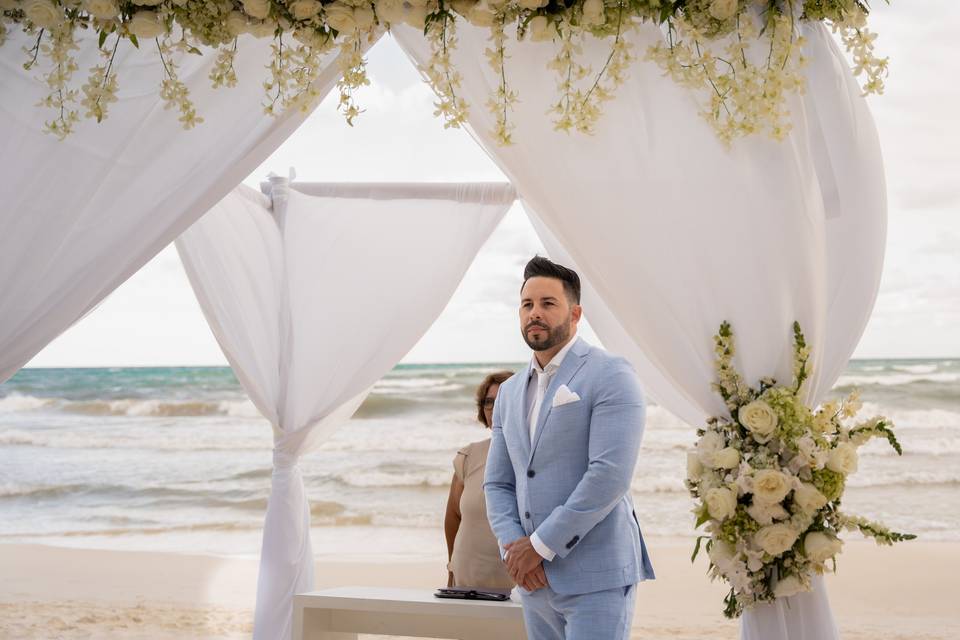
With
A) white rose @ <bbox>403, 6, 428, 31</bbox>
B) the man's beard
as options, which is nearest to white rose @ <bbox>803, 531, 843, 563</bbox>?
the man's beard

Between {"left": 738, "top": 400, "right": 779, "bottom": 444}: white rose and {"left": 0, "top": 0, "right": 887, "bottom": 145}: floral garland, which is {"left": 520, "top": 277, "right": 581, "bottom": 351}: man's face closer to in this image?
{"left": 0, "top": 0, "right": 887, "bottom": 145}: floral garland

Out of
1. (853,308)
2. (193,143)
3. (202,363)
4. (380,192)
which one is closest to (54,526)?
(202,363)

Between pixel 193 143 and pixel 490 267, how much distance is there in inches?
536

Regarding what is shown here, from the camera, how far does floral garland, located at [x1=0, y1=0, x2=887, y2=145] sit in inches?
95.5

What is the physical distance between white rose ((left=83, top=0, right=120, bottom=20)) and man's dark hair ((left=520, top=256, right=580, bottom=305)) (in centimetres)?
132

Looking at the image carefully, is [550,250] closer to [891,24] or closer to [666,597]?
[666,597]

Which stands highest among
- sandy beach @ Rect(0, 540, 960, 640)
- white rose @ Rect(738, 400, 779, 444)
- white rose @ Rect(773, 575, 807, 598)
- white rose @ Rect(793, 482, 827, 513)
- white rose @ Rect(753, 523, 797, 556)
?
white rose @ Rect(738, 400, 779, 444)

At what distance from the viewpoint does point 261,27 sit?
2.53 metres

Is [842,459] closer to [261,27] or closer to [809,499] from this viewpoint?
[809,499]

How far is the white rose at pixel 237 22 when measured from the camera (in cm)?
253

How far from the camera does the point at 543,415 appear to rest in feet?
8.61

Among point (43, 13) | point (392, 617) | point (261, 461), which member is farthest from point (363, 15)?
point (261, 461)

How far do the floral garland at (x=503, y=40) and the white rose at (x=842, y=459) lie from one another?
0.83 meters

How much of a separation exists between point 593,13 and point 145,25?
121 centimetres
